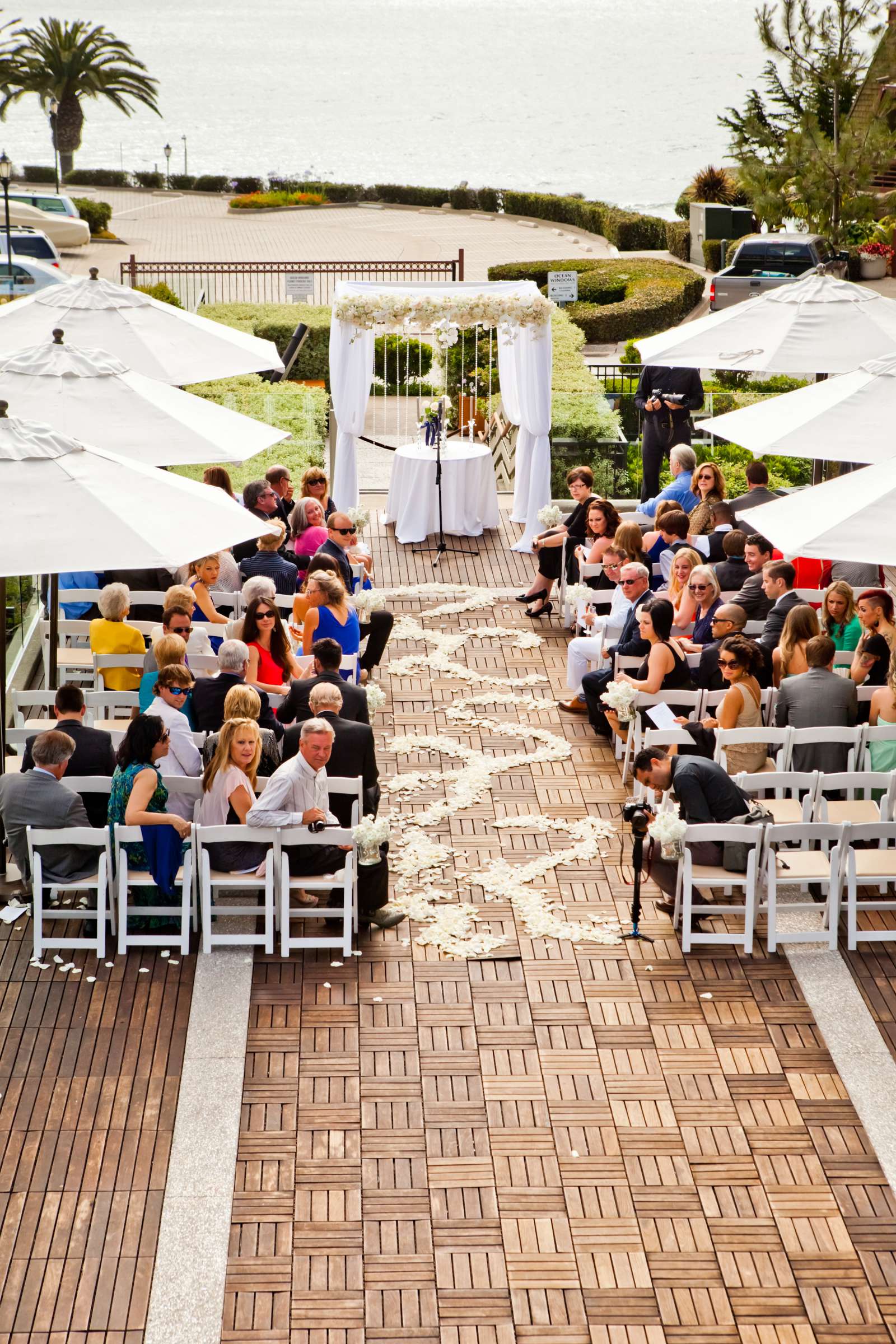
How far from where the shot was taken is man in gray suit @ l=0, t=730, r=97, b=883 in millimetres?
7961

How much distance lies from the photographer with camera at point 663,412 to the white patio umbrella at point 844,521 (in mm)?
5921

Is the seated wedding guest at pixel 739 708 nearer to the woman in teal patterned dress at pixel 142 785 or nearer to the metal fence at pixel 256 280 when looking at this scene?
the woman in teal patterned dress at pixel 142 785

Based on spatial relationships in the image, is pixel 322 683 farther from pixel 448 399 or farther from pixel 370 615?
pixel 448 399

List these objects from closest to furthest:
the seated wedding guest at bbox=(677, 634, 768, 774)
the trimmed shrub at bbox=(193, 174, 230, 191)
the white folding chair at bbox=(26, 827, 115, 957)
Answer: the white folding chair at bbox=(26, 827, 115, 957), the seated wedding guest at bbox=(677, 634, 768, 774), the trimmed shrub at bbox=(193, 174, 230, 191)

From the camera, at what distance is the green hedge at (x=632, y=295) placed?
100 ft

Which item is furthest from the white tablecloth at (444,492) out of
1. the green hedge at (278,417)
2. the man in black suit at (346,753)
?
the man in black suit at (346,753)

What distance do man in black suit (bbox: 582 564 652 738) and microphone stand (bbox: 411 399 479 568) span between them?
4451mm

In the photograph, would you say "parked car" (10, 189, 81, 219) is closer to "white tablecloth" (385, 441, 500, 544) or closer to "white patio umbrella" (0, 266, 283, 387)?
"white tablecloth" (385, 441, 500, 544)

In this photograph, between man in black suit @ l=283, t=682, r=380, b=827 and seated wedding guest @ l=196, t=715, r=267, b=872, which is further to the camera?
man in black suit @ l=283, t=682, r=380, b=827

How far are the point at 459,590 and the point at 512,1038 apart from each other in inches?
290

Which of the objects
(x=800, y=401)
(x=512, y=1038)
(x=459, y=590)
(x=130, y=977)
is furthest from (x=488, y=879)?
(x=459, y=590)

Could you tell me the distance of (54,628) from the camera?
10484 millimetres

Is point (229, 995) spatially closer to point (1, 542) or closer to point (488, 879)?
point (488, 879)

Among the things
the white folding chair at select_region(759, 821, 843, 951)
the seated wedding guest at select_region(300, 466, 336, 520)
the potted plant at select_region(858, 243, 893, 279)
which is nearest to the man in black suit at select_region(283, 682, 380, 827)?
the white folding chair at select_region(759, 821, 843, 951)
